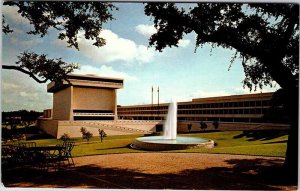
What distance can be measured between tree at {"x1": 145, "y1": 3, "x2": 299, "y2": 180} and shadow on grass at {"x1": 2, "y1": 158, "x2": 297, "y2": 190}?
1.06 m

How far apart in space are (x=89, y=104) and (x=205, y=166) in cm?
2887

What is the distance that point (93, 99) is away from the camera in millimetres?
38594

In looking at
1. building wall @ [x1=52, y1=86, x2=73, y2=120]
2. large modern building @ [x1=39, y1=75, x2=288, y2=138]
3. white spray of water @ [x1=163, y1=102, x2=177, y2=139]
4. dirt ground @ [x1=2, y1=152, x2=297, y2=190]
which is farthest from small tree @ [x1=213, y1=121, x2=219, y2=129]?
dirt ground @ [x1=2, y1=152, x2=297, y2=190]

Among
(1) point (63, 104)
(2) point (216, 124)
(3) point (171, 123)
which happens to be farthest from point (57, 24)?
(1) point (63, 104)

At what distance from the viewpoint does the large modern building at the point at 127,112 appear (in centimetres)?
2742

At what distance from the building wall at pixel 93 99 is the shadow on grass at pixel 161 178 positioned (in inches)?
1102

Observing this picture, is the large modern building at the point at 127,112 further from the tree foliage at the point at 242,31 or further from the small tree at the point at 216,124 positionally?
the tree foliage at the point at 242,31

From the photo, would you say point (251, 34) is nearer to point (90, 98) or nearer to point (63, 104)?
point (90, 98)

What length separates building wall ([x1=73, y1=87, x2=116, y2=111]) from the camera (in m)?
38.1

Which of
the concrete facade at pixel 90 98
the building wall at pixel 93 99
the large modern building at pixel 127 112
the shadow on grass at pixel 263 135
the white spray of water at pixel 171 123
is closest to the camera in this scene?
the shadow on grass at pixel 263 135

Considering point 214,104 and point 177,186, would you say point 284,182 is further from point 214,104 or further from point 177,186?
point 214,104

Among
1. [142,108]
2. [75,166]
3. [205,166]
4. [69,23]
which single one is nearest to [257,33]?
[205,166]

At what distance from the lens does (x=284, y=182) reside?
885cm

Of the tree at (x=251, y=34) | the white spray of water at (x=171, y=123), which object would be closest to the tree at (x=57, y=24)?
the tree at (x=251, y=34)
